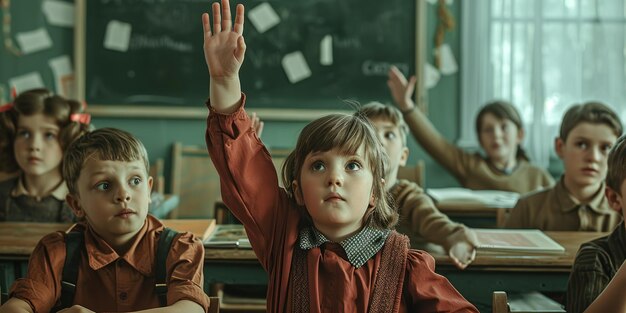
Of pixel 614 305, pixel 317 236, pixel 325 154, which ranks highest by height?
pixel 325 154

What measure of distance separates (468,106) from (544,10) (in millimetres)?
703

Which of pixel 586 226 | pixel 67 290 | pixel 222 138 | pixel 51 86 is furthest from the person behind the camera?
pixel 51 86

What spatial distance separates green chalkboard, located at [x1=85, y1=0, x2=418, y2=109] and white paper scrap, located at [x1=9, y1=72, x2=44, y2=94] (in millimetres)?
280

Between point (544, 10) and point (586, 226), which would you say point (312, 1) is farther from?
point (586, 226)

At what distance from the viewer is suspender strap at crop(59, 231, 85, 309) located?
1545mm

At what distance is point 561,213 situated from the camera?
2.50m

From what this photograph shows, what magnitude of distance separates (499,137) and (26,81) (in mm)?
2685

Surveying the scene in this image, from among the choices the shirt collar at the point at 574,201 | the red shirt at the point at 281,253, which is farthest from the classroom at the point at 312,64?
the red shirt at the point at 281,253

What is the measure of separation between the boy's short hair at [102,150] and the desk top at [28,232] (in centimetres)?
35

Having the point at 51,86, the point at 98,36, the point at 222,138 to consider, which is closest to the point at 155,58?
the point at 98,36

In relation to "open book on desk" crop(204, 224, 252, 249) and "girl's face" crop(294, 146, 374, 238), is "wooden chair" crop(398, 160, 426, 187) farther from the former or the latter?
"girl's face" crop(294, 146, 374, 238)

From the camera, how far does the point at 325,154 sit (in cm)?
146

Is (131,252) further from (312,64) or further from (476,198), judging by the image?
(312,64)

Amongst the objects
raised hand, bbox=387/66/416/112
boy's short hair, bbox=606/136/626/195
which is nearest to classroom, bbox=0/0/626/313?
raised hand, bbox=387/66/416/112
